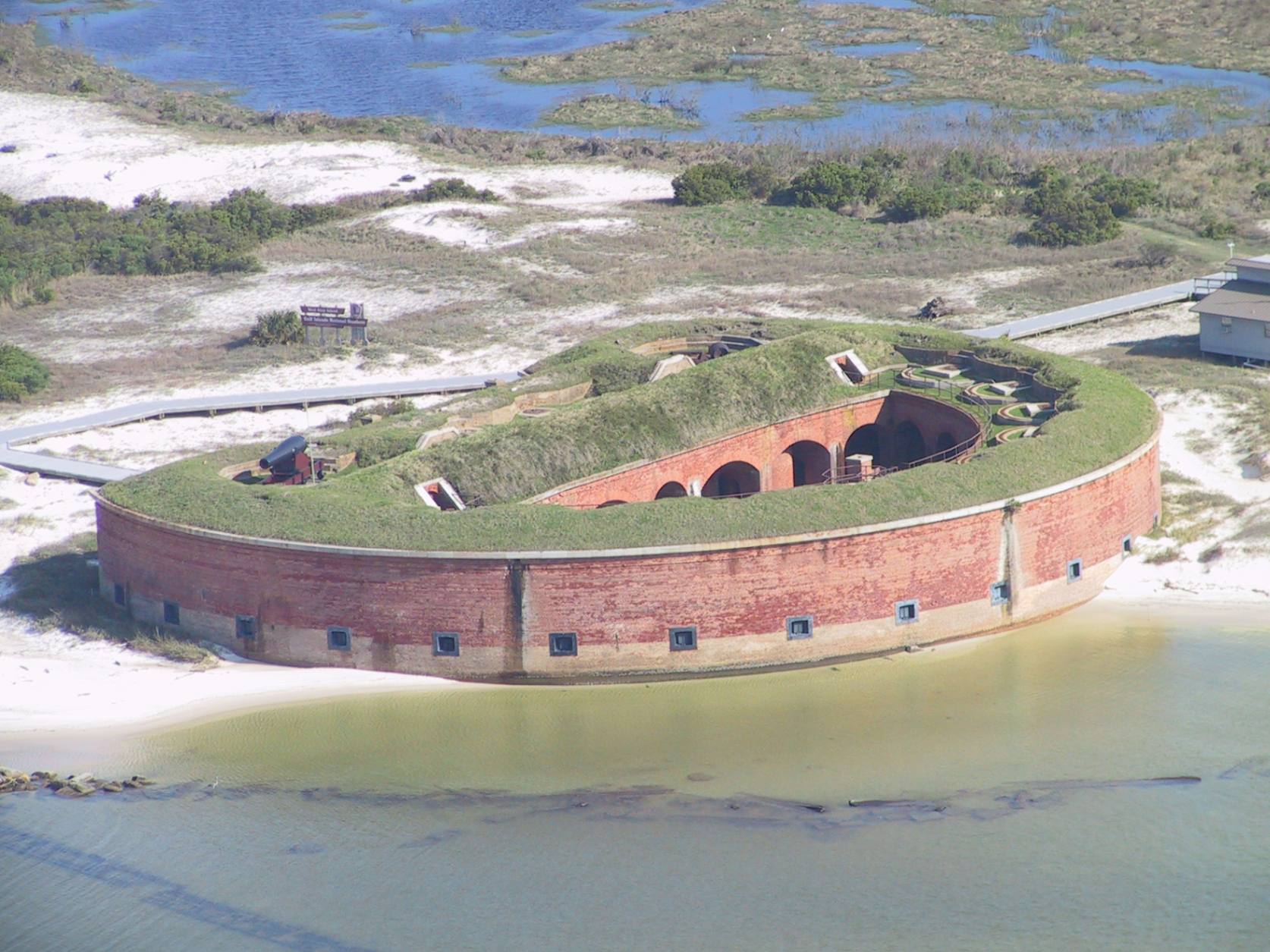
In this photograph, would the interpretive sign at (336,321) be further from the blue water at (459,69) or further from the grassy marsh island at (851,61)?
the grassy marsh island at (851,61)

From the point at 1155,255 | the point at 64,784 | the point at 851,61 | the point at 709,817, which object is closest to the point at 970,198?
the point at 1155,255

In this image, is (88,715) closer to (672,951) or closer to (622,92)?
(672,951)

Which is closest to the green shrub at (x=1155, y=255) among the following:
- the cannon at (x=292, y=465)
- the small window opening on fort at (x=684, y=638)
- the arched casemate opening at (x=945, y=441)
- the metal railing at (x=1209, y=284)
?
the metal railing at (x=1209, y=284)

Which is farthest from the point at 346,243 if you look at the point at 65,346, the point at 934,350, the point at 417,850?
the point at 417,850

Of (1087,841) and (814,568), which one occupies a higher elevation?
(814,568)

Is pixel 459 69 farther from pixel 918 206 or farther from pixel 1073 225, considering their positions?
pixel 1073 225

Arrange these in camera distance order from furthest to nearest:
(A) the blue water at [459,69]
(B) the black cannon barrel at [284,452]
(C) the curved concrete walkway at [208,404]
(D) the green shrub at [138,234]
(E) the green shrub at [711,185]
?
(A) the blue water at [459,69], (E) the green shrub at [711,185], (D) the green shrub at [138,234], (C) the curved concrete walkway at [208,404], (B) the black cannon barrel at [284,452]
